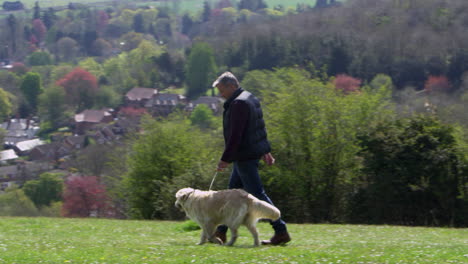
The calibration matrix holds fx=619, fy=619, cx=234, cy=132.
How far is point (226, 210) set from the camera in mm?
8336

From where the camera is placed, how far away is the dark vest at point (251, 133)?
27.7ft

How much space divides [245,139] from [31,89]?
88493mm

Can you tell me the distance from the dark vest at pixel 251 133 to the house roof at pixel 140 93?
7939cm

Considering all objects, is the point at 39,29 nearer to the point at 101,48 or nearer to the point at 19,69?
the point at 101,48

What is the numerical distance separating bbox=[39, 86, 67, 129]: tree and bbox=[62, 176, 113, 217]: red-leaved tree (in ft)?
154

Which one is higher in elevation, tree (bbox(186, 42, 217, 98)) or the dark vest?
tree (bbox(186, 42, 217, 98))

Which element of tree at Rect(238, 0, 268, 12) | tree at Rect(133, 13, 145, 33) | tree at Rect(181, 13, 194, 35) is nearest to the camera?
tree at Rect(238, 0, 268, 12)

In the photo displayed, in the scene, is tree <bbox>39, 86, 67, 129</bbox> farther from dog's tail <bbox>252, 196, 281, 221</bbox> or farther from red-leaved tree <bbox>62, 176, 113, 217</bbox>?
dog's tail <bbox>252, 196, 281, 221</bbox>

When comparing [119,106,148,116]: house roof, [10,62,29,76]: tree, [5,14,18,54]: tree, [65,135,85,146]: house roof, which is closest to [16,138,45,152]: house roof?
[65,135,85,146]: house roof

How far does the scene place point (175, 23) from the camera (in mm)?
150250

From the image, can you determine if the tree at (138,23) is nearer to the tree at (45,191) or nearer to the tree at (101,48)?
the tree at (101,48)

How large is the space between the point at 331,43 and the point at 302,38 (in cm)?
530

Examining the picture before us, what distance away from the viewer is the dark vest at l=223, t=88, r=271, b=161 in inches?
332

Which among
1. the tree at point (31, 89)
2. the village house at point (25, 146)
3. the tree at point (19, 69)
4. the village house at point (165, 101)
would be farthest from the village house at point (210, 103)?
the tree at point (19, 69)
